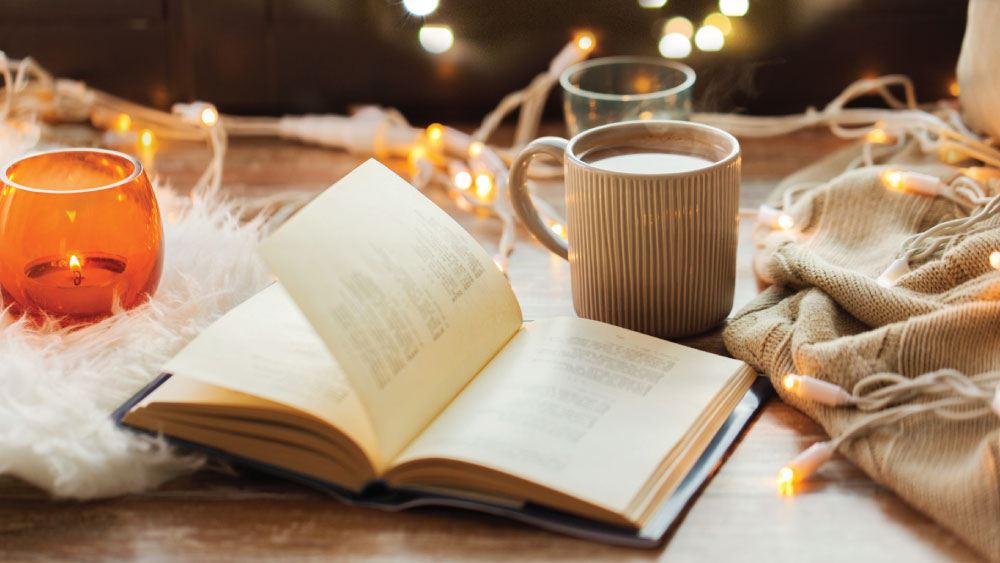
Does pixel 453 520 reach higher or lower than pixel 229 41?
lower

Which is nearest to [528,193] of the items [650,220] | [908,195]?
[650,220]

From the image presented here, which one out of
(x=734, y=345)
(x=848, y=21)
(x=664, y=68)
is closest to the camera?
(x=734, y=345)

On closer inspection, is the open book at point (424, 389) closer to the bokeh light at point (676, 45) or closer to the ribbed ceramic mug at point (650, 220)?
the ribbed ceramic mug at point (650, 220)

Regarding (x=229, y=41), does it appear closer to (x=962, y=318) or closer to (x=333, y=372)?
(x=333, y=372)

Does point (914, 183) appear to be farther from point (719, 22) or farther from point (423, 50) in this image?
point (423, 50)

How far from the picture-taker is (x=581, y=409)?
0.62 m

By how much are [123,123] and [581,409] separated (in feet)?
2.52

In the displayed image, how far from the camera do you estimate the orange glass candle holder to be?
→ 697 millimetres

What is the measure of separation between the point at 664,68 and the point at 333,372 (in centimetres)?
55

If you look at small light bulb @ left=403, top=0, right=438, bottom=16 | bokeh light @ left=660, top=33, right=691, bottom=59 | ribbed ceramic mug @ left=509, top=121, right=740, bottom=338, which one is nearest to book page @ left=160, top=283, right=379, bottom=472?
ribbed ceramic mug @ left=509, top=121, right=740, bottom=338

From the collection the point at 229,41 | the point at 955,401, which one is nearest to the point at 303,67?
the point at 229,41

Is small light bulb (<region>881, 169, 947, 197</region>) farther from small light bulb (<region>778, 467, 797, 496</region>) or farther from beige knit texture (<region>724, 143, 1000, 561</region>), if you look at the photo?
small light bulb (<region>778, 467, 797, 496</region>)

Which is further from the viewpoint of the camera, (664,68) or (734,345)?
(664,68)

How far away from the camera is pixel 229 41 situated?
3.82 feet
